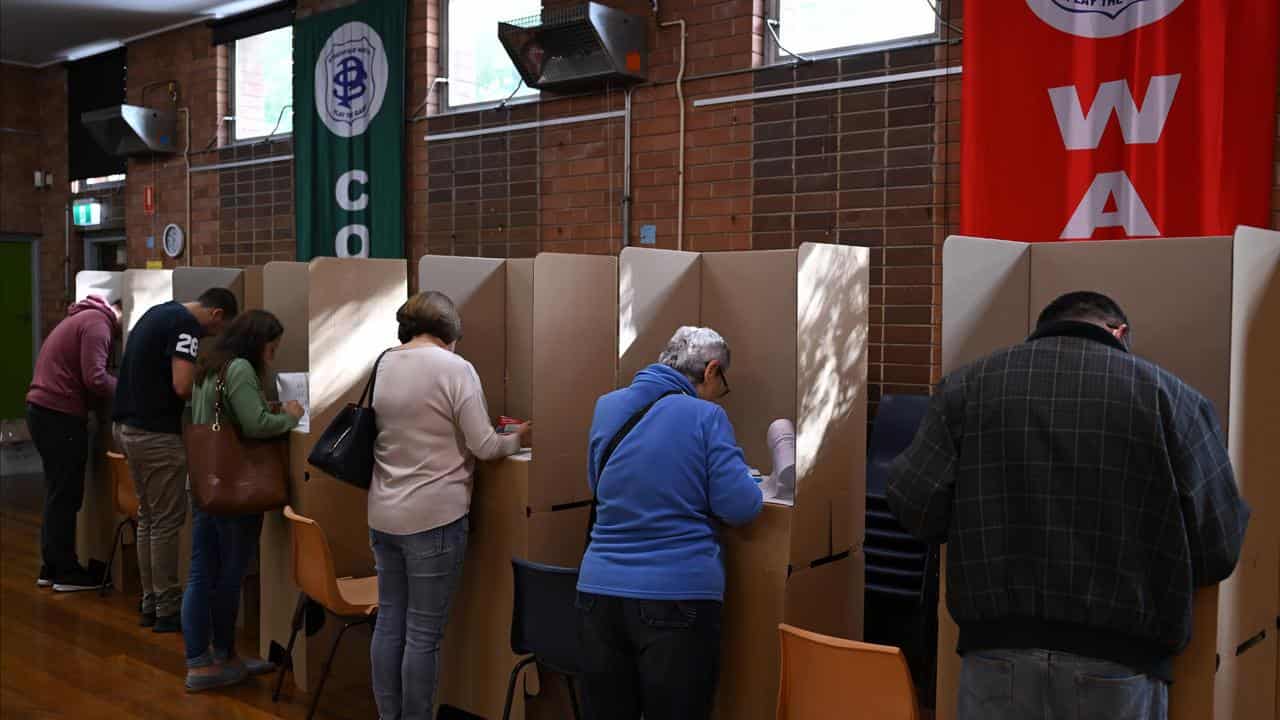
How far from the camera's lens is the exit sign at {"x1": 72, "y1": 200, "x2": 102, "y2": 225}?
8.51 meters

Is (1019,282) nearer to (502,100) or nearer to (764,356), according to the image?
(764,356)

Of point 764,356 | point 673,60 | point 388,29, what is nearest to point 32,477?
point 388,29

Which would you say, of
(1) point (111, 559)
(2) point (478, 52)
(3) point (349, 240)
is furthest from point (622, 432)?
(3) point (349, 240)

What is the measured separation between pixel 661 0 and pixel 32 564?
4.34 m

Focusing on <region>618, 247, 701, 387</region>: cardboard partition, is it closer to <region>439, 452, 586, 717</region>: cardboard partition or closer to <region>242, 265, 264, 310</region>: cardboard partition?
<region>439, 452, 586, 717</region>: cardboard partition

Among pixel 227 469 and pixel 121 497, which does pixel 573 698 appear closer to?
pixel 227 469

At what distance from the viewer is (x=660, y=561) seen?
244 centimetres

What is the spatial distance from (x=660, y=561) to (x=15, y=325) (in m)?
8.49

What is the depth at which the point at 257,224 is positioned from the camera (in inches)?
279

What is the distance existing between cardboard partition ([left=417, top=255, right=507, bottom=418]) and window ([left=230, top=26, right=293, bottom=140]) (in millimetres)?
3656

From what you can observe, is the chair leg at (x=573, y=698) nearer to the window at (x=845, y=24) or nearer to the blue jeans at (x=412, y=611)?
the blue jeans at (x=412, y=611)

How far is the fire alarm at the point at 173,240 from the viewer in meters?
7.70

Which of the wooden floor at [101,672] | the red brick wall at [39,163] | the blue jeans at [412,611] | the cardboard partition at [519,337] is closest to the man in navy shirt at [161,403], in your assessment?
the wooden floor at [101,672]

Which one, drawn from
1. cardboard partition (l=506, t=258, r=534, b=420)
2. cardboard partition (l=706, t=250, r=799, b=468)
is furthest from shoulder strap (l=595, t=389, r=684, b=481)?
cardboard partition (l=506, t=258, r=534, b=420)
